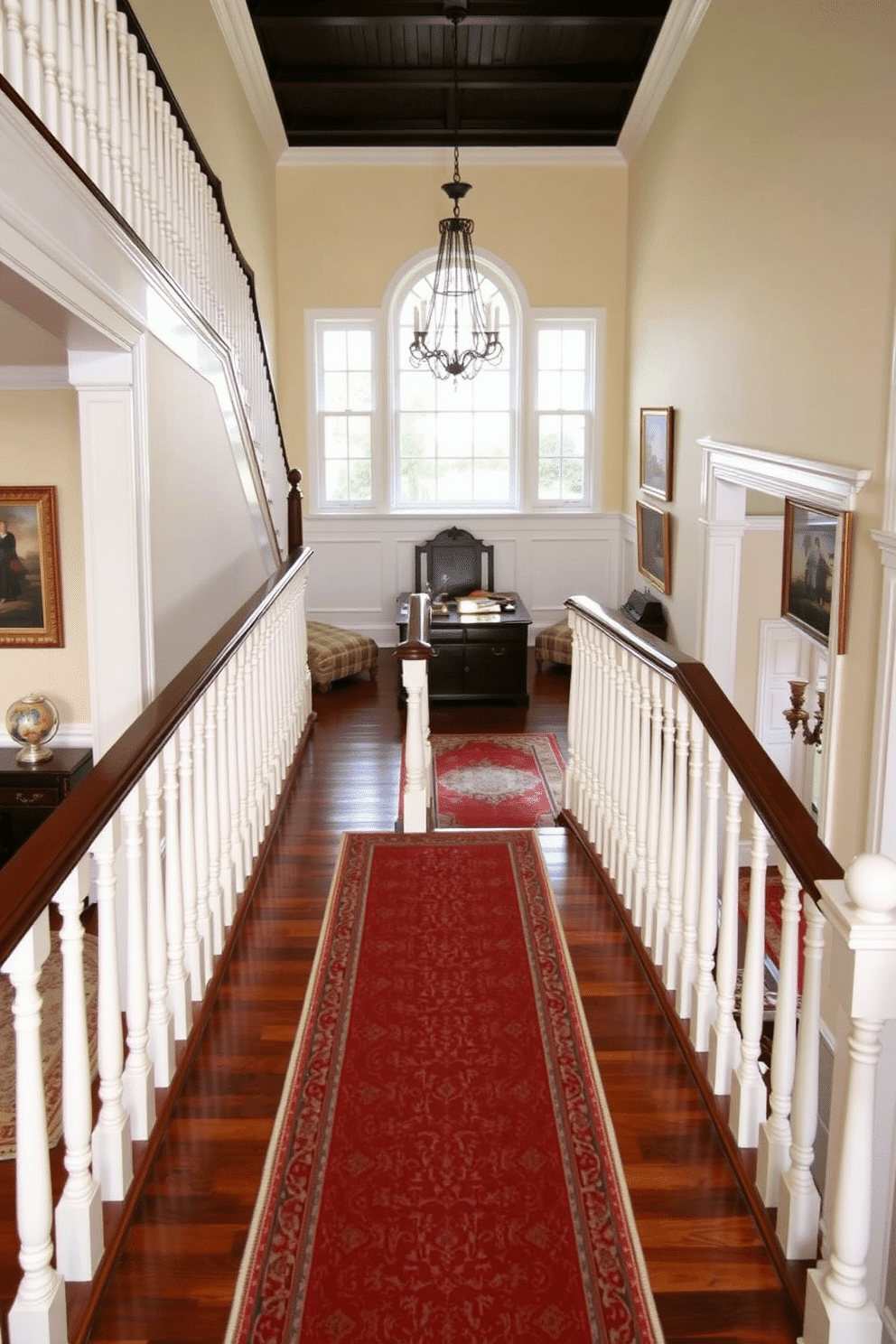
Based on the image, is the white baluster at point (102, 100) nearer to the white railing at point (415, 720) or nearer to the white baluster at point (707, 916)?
the white railing at point (415, 720)

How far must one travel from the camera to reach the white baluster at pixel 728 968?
296 centimetres

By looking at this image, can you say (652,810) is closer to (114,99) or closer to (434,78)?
(114,99)

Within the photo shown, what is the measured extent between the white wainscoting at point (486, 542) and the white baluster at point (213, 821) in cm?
838

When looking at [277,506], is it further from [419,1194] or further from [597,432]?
[419,1194]

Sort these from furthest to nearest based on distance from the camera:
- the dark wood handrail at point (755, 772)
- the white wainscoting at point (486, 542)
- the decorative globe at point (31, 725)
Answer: the white wainscoting at point (486, 542), the decorative globe at point (31, 725), the dark wood handrail at point (755, 772)

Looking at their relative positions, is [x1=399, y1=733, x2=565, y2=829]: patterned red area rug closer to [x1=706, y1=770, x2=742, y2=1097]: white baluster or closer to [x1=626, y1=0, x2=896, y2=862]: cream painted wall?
[x1=626, y1=0, x2=896, y2=862]: cream painted wall

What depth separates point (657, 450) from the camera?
10.3 metres

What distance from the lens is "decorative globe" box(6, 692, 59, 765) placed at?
19.5ft

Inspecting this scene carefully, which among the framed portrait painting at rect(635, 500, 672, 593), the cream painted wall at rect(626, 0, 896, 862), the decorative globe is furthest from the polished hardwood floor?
the framed portrait painting at rect(635, 500, 672, 593)

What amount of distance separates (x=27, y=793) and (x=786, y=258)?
4.87 metres

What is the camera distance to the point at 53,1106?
398cm

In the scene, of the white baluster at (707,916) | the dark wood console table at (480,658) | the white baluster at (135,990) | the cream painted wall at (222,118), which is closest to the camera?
the white baluster at (135,990)

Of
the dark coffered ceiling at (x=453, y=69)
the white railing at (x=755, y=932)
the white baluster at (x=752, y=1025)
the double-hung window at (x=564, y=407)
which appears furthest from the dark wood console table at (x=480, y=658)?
the white baluster at (x=752, y=1025)

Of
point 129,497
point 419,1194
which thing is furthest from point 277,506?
point 419,1194
